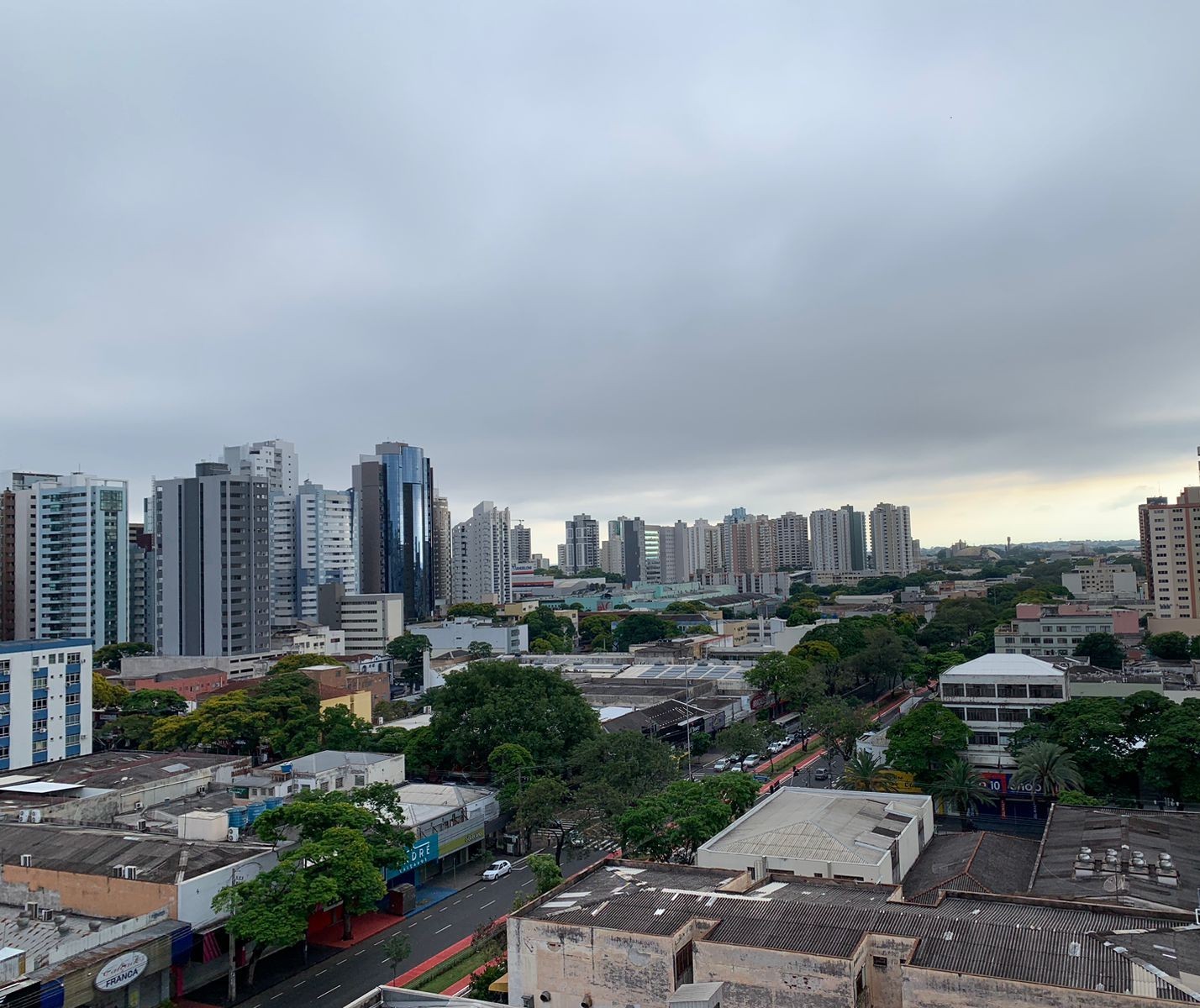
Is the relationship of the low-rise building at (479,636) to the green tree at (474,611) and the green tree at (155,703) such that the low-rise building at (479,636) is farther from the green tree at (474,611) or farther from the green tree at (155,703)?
the green tree at (155,703)

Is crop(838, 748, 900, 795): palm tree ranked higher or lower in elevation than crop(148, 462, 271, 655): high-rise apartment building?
lower

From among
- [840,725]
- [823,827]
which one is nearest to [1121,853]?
[823,827]

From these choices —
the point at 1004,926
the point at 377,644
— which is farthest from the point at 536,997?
the point at 377,644

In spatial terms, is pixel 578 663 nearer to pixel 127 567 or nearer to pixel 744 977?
pixel 127 567

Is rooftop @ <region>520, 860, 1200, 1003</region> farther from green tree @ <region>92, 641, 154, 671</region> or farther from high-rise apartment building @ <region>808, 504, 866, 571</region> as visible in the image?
high-rise apartment building @ <region>808, 504, 866, 571</region>

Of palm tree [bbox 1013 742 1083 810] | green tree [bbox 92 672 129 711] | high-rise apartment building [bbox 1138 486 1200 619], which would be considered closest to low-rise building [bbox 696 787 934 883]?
palm tree [bbox 1013 742 1083 810]

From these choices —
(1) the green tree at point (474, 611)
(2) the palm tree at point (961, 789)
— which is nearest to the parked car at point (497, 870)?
(2) the palm tree at point (961, 789)

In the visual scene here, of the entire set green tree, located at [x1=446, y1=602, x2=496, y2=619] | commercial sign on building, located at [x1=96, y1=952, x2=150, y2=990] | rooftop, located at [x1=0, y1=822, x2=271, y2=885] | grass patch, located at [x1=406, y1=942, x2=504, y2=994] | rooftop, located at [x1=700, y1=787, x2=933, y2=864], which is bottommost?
grass patch, located at [x1=406, y1=942, x2=504, y2=994]
